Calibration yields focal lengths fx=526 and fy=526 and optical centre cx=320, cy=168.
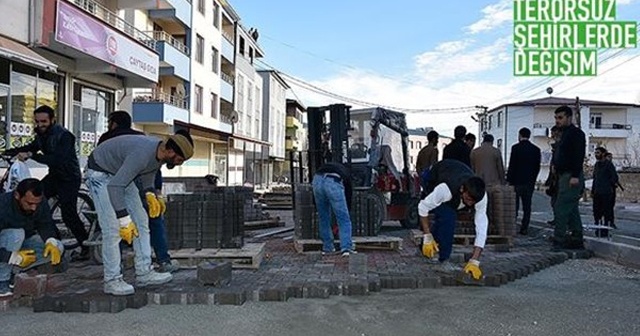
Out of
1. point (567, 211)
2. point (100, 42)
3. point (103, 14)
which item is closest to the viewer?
point (567, 211)

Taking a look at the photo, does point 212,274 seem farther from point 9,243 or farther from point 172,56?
point 172,56

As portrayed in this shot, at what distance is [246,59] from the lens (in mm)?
44062

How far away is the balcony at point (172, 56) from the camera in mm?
23609

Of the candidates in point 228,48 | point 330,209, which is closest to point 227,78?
point 228,48

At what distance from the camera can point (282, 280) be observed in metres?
5.45

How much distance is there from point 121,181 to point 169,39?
76.4 feet

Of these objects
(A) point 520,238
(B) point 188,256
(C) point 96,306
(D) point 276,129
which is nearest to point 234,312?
(C) point 96,306

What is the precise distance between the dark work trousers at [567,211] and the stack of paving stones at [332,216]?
2.63 meters

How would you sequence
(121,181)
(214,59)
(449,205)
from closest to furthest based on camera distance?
(121,181)
(449,205)
(214,59)

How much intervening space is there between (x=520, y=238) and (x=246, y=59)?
3761cm

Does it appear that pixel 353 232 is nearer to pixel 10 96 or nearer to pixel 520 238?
pixel 520 238

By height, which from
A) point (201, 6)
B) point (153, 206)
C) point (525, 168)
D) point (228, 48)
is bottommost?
point (153, 206)

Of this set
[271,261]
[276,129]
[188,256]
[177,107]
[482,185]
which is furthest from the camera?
[276,129]

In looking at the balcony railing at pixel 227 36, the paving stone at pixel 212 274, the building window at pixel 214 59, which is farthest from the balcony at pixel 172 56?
the paving stone at pixel 212 274
